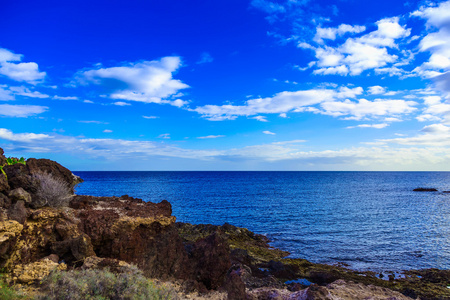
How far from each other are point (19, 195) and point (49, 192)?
1.03 m

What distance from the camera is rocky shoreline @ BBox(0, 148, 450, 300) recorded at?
8.48m

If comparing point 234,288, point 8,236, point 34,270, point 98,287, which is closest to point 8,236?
point 8,236

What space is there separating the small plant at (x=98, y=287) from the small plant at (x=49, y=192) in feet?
14.1

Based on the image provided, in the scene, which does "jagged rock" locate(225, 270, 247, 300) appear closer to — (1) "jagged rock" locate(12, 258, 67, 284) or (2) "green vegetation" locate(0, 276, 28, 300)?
(1) "jagged rock" locate(12, 258, 67, 284)

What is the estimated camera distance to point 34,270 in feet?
26.8

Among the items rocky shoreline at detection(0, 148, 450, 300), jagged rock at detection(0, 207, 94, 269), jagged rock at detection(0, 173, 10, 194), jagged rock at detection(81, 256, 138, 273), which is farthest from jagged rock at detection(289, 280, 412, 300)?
jagged rock at detection(0, 173, 10, 194)

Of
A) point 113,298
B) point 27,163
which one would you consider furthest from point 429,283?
point 27,163

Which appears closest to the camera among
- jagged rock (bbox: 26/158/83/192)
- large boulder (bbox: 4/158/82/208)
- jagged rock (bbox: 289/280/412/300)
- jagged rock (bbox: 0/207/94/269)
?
jagged rock (bbox: 0/207/94/269)

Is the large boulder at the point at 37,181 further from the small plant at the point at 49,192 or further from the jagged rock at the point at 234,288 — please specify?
the jagged rock at the point at 234,288

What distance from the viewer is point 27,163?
11.8 metres

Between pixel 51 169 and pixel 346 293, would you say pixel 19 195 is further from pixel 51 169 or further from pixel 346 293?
pixel 346 293

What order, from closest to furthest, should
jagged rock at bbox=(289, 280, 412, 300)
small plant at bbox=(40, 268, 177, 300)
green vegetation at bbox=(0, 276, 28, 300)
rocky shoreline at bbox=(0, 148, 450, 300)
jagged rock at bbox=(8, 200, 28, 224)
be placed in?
green vegetation at bbox=(0, 276, 28, 300), small plant at bbox=(40, 268, 177, 300), rocky shoreline at bbox=(0, 148, 450, 300), jagged rock at bbox=(8, 200, 28, 224), jagged rock at bbox=(289, 280, 412, 300)

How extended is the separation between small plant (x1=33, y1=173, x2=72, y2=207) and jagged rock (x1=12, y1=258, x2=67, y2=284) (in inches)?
115

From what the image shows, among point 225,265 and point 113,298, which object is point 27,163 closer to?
point 113,298
